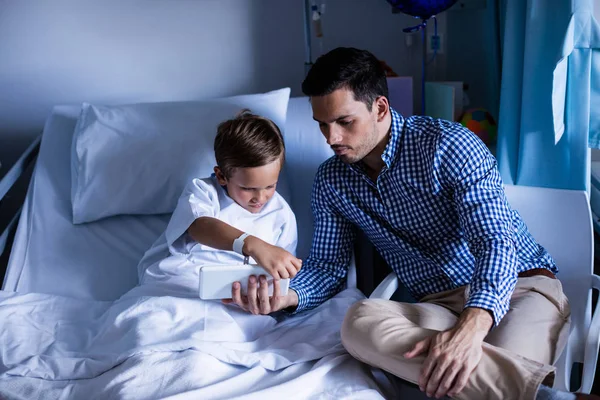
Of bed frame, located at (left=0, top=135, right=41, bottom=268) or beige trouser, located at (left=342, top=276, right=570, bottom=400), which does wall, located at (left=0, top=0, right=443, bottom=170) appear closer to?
bed frame, located at (left=0, top=135, right=41, bottom=268)

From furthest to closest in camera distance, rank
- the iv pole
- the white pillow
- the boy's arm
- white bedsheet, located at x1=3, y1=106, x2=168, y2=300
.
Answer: the iv pole, the white pillow, white bedsheet, located at x1=3, y1=106, x2=168, y2=300, the boy's arm

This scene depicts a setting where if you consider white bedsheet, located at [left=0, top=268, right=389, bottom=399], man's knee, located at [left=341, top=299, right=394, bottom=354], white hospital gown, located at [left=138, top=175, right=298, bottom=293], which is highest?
white hospital gown, located at [left=138, top=175, right=298, bottom=293]

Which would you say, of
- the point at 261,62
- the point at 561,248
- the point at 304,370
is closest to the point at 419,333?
the point at 304,370

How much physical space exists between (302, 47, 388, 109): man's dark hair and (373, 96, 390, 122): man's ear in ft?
0.05

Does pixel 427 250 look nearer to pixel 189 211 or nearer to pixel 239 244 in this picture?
pixel 239 244

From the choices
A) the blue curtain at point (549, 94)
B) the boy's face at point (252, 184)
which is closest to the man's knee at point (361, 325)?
the boy's face at point (252, 184)

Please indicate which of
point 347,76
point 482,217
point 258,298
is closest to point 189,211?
point 258,298

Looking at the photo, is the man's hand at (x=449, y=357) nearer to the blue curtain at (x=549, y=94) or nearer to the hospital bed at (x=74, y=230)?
the hospital bed at (x=74, y=230)

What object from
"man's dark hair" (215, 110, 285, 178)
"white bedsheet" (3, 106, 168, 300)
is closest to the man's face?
"man's dark hair" (215, 110, 285, 178)

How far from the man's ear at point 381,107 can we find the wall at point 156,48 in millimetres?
930

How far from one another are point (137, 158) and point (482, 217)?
3.53 feet

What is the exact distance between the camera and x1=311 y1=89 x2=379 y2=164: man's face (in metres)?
1.51

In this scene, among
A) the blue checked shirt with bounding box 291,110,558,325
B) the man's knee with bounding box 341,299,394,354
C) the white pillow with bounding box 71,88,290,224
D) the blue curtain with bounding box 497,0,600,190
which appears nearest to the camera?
the man's knee with bounding box 341,299,394,354

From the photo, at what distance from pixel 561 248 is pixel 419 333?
58 centimetres
